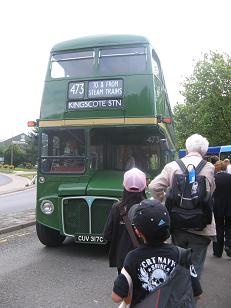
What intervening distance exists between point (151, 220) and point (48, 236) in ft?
21.9

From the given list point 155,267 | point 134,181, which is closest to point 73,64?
point 134,181

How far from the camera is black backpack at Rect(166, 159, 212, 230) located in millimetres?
4336

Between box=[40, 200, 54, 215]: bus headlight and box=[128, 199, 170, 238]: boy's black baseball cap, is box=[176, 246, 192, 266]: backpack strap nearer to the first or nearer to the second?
box=[128, 199, 170, 238]: boy's black baseball cap

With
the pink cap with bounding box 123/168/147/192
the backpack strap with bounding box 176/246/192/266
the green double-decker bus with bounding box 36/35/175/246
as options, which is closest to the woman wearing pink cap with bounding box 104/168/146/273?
the pink cap with bounding box 123/168/147/192


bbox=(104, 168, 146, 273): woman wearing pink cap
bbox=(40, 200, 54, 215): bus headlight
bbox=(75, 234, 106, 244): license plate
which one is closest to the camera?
bbox=(104, 168, 146, 273): woman wearing pink cap

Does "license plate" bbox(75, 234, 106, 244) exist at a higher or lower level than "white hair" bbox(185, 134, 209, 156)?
lower

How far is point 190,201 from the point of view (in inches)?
171

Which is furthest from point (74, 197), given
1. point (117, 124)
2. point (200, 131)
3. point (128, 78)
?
point (200, 131)

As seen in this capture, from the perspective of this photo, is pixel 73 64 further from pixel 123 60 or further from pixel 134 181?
pixel 134 181

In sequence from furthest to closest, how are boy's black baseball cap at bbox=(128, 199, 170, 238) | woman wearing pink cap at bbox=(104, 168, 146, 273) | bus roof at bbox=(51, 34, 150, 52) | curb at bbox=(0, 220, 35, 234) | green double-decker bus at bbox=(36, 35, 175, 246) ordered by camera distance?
curb at bbox=(0, 220, 35, 234), bus roof at bbox=(51, 34, 150, 52), green double-decker bus at bbox=(36, 35, 175, 246), woman wearing pink cap at bbox=(104, 168, 146, 273), boy's black baseball cap at bbox=(128, 199, 170, 238)

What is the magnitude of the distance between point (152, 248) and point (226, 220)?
5756mm

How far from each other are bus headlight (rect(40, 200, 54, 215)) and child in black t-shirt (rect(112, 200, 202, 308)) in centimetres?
597

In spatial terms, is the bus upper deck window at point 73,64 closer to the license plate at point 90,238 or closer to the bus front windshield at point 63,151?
the bus front windshield at point 63,151

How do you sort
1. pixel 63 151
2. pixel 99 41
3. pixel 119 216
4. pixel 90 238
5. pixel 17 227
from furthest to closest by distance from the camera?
pixel 17 227, pixel 99 41, pixel 63 151, pixel 90 238, pixel 119 216
